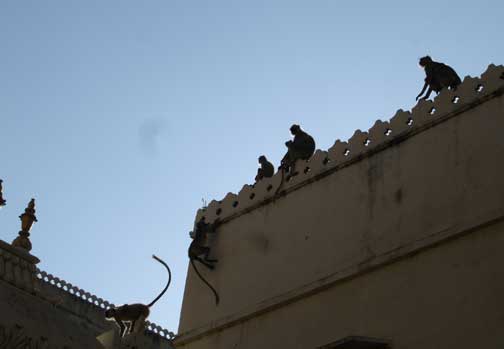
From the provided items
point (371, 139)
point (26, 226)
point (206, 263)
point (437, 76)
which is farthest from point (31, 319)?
point (437, 76)

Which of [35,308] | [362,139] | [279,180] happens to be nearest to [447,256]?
[362,139]

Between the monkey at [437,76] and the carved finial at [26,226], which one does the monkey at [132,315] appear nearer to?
the carved finial at [26,226]

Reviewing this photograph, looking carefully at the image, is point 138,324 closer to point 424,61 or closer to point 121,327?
point 121,327

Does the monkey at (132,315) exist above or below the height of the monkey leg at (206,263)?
below

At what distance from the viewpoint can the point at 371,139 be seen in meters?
12.3

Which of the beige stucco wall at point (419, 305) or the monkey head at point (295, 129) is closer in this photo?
the beige stucco wall at point (419, 305)

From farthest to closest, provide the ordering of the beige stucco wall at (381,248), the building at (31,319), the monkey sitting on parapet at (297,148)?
the monkey sitting on parapet at (297,148) < the beige stucco wall at (381,248) < the building at (31,319)

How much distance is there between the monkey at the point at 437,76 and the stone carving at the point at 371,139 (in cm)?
33

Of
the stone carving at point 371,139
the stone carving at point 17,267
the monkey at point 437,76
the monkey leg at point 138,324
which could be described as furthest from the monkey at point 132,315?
the monkey at point 437,76

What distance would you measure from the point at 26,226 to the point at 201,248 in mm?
2660

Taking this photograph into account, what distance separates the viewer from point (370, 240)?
11578 millimetres

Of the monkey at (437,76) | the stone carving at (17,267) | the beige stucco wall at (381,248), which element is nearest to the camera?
the beige stucco wall at (381,248)

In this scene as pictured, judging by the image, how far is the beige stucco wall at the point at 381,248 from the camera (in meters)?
10.4

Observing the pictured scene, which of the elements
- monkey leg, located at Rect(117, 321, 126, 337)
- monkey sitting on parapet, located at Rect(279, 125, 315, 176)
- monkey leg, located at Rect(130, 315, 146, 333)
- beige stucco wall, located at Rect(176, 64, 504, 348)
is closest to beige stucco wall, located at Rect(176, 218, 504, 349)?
beige stucco wall, located at Rect(176, 64, 504, 348)
